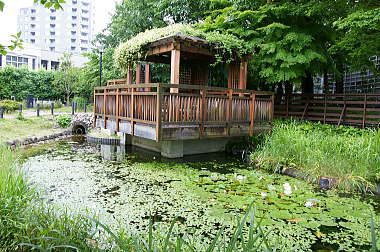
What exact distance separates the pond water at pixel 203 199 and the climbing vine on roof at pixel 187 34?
3.47 m

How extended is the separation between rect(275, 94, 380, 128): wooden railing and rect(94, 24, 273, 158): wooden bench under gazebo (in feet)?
10.3

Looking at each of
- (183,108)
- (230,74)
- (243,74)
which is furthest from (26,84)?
(183,108)

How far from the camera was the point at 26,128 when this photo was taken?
11195mm

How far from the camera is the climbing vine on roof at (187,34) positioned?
27.4ft

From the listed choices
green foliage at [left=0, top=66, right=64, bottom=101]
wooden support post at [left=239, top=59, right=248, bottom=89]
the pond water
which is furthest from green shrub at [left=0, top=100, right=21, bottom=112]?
wooden support post at [left=239, top=59, right=248, bottom=89]

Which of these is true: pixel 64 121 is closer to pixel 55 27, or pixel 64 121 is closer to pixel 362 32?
pixel 362 32

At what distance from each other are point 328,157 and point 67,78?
841 inches

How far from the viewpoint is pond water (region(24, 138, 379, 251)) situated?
129 inches

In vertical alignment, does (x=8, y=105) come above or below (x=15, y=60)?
below

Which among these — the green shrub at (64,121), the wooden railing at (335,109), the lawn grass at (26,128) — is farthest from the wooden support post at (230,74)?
the green shrub at (64,121)

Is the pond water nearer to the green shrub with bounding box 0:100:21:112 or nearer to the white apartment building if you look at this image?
the green shrub with bounding box 0:100:21:112

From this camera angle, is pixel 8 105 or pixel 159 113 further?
pixel 8 105

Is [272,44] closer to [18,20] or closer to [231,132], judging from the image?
[231,132]

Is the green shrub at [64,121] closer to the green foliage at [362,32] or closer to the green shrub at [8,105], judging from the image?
the green shrub at [8,105]
